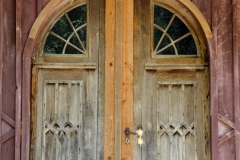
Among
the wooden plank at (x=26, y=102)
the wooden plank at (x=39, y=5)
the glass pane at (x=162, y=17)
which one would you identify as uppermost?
the wooden plank at (x=39, y=5)

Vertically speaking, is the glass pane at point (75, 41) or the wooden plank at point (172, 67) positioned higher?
the glass pane at point (75, 41)

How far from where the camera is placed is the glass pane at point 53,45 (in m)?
4.14

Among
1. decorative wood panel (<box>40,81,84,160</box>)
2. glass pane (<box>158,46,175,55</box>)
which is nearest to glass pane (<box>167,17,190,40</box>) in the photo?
glass pane (<box>158,46,175,55</box>)

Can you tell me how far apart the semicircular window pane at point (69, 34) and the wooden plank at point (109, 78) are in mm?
252

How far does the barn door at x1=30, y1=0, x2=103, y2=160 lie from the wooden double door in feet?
0.03

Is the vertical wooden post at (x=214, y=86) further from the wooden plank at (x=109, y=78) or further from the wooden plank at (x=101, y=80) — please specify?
the wooden plank at (x=101, y=80)

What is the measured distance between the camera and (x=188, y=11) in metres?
4.07

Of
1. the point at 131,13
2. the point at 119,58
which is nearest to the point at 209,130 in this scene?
the point at 119,58

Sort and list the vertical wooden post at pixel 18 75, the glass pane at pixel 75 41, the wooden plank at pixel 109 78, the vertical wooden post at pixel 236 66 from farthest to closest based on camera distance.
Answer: the glass pane at pixel 75 41, the wooden plank at pixel 109 78, the vertical wooden post at pixel 236 66, the vertical wooden post at pixel 18 75

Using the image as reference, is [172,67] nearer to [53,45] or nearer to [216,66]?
[216,66]

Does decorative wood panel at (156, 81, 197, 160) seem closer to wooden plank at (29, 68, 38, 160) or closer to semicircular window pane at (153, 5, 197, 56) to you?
semicircular window pane at (153, 5, 197, 56)

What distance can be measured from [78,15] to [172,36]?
1.04 m

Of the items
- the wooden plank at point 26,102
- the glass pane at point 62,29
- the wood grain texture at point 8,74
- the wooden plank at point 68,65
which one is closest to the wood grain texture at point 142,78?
the wooden plank at point 68,65

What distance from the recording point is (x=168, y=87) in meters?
4.13
